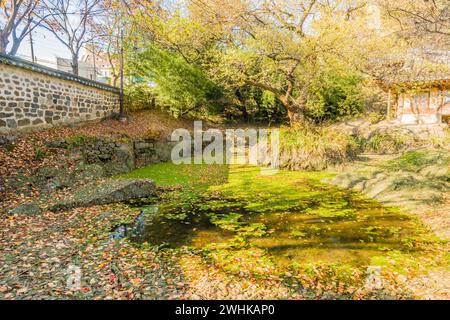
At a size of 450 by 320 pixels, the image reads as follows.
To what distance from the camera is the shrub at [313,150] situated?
36.8 feet

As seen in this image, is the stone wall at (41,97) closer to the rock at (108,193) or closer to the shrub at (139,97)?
the shrub at (139,97)

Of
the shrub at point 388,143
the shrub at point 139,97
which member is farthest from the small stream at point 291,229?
the shrub at point 139,97

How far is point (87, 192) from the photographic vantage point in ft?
22.6

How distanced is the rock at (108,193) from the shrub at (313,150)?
602 cm

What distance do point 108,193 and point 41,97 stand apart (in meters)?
5.02

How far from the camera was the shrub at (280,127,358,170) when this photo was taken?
1122 cm

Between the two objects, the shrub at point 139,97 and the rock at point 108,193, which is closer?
the rock at point 108,193

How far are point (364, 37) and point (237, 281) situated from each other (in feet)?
32.9

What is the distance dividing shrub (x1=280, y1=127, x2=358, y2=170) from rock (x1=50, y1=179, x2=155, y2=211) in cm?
602

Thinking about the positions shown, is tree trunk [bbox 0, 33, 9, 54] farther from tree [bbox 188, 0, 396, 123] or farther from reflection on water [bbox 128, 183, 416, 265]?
reflection on water [bbox 128, 183, 416, 265]

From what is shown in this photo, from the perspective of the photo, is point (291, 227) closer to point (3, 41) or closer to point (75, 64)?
point (3, 41)

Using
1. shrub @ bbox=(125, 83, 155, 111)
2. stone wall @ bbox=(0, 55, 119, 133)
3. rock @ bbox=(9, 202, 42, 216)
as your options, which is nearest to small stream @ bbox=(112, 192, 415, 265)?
rock @ bbox=(9, 202, 42, 216)

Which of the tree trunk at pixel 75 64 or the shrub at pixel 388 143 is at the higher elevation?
the tree trunk at pixel 75 64
